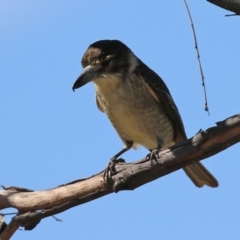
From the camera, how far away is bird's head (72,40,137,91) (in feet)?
18.2

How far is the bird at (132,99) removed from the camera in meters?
5.72

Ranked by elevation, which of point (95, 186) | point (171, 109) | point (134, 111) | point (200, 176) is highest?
point (171, 109)

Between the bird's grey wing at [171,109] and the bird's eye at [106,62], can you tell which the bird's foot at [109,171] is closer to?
the bird's eye at [106,62]

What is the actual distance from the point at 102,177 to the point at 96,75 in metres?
1.26

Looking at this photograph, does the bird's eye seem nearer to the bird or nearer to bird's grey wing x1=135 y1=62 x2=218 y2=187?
the bird

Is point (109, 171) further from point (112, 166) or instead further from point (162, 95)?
point (162, 95)

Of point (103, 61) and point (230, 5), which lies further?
point (103, 61)

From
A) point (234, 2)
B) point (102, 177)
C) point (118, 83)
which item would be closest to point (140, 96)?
point (118, 83)

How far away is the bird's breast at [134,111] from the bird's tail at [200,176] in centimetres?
39

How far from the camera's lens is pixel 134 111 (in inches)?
232

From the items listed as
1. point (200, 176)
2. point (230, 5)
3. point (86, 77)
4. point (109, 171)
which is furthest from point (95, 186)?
point (200, 176)

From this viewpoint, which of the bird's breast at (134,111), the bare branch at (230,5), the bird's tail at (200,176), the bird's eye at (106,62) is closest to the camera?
the bare branch at (230,5)

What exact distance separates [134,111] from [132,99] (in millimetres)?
111

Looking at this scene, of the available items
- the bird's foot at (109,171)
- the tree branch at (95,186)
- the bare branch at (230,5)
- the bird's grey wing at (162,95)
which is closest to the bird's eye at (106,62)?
the bird's grey wing at (162,95)
